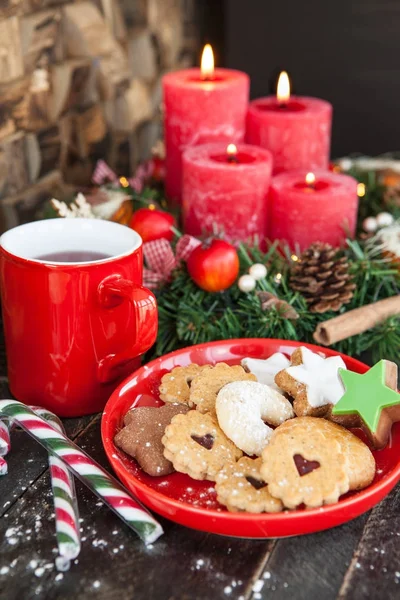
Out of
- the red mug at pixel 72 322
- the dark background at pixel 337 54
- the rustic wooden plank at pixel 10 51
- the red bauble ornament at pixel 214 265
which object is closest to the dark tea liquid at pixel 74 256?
the red mug at pixel 72 322

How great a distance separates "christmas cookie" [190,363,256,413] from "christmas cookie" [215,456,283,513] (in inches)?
3.2

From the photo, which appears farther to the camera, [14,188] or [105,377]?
[14,188]

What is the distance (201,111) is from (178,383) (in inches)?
18.6

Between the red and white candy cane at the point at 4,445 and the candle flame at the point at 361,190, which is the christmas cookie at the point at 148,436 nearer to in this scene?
the red and white candy cane at the point at 4,445

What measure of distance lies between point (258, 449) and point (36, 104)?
2.47ft

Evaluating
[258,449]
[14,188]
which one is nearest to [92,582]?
[258,449]

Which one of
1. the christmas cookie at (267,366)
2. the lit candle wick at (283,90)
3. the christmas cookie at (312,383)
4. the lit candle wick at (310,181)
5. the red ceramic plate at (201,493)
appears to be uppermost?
the lit candle wick at (283,90)

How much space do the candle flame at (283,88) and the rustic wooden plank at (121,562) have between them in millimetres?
731

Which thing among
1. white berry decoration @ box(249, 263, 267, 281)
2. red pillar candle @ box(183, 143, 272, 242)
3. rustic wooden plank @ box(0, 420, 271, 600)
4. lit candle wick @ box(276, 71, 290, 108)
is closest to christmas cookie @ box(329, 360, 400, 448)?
rustic wooden plank @ box(0, 420, 271, 600)

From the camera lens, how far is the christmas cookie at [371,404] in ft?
2.16

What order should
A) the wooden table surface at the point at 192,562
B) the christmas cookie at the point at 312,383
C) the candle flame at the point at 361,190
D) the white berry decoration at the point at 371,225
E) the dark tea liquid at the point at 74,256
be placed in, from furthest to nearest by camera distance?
the candle flame at the point at 361,190, the white berry decoration at the point at 371,225, the dark tea liquid at the point at 74,256, the christmas cookie at the point at 312,383, the wooden table surface at the point at 192,562

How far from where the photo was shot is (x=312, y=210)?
3.18 ft

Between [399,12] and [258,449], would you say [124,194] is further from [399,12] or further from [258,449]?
[399,12]

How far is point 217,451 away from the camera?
66cm
